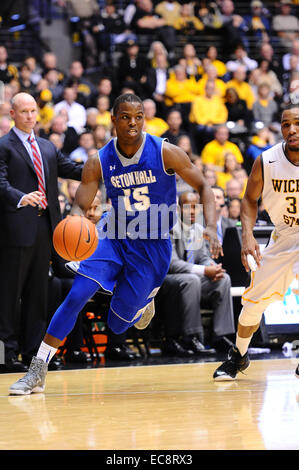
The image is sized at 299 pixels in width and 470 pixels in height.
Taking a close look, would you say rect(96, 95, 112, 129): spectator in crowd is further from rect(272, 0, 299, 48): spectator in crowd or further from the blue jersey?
the blue jersey

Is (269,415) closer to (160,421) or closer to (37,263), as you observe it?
(160,421)

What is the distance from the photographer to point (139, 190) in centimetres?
537

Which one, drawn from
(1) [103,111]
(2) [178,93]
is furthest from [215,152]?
(1) [103,111]

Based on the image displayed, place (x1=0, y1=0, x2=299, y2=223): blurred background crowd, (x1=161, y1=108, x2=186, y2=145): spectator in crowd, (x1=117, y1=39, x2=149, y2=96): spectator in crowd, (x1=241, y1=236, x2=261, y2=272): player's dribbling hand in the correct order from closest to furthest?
(x1=241, y1=236, x2=261, y2=272): player's dribbling hand → (x1=161, y1=108, x2=186, y2=145): spectator in crowd → (x1=0, y1=0, x2=299, y2=223): blurred background crowd → (x1=117, y1=39, x2=149, y2=96): spectator in crowd

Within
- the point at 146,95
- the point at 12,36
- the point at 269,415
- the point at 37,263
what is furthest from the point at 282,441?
the point at 12,36

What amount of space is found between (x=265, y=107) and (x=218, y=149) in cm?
224

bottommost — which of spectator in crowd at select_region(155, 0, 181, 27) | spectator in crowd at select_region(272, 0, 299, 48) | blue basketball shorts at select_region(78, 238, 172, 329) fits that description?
blue basketball shorts at select_region(78, 238, 172, 329)

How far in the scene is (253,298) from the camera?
5.57 metres

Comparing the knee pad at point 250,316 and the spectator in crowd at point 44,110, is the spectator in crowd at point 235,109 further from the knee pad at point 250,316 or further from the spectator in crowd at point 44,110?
the knee pad at point 250,316

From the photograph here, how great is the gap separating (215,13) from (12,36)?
4.29 metres

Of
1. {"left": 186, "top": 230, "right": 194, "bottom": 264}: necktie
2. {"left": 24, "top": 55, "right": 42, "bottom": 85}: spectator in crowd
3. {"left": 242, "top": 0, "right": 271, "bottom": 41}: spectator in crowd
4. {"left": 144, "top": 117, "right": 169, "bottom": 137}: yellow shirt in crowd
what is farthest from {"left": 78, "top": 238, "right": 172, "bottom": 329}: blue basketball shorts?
{"left": 242, "top": 0, "right": 271, "bottom": 41}: spectator in crowd

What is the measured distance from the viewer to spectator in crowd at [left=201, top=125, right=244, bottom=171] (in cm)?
1236

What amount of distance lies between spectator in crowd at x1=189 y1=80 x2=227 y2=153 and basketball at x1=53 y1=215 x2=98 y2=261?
26.6ft

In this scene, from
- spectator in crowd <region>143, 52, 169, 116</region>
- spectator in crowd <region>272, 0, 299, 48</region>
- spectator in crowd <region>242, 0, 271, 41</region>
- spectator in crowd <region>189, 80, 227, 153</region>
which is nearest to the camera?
spectator in crowd <region>189, 80, 227, 153</region>
